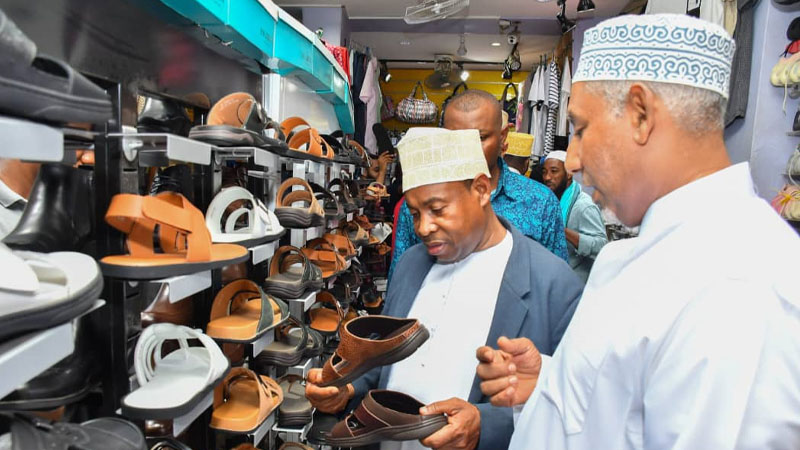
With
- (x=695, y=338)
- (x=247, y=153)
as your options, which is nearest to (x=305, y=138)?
→ (x=247, y=153)

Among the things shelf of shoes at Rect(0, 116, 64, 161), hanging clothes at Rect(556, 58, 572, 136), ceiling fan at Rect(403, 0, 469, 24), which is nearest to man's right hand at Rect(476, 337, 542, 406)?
shelf of shoes at Rect(0, 116, 64, 161)

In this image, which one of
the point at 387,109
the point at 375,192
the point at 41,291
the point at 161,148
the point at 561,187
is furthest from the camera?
the point at 387,109

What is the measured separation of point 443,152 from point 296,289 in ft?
4.09

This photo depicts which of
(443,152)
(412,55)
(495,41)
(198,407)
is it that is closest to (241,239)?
(198,407)

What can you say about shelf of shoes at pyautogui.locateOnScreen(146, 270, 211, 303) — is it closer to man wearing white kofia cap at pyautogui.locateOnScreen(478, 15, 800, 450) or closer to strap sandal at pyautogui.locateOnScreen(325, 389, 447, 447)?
strap sandal at pyautogui.locateOnScreen(325, 389, 447, 447)

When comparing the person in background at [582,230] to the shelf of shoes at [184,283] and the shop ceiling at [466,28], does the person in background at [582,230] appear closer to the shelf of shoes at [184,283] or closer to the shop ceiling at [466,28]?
the shelf of shoes at [184,283]

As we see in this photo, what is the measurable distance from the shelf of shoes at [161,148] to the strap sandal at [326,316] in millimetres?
2078

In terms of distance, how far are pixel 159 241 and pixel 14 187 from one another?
1.44 ft

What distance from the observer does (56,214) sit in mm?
1346

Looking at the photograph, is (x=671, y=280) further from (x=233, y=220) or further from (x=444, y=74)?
(x=444, y=74)

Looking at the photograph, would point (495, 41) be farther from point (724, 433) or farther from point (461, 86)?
point (724, 433)

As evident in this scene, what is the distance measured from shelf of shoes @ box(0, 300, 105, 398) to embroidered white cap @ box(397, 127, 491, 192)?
1.08 metres

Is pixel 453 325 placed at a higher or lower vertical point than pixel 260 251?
lower

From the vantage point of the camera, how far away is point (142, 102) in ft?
6.26
